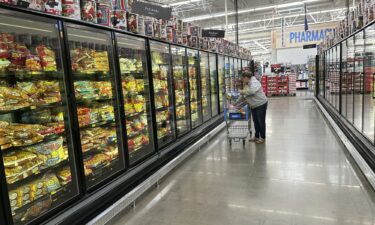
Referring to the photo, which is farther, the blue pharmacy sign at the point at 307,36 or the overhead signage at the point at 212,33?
the blue pharmacy sign at the point at 307,36

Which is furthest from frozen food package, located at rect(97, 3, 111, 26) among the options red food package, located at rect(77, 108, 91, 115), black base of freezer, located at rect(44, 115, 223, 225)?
black base of freezer, located at rect(44, 115, 223, 225)

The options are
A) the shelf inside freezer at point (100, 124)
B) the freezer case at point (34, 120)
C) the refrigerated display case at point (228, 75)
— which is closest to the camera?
the freezer case at point (34, 120)

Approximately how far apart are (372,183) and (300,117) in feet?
18.5

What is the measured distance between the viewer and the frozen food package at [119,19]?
3449 mm

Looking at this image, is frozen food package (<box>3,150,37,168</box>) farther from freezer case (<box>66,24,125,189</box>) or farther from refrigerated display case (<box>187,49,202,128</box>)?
refrigerated display case (<box>187,49,202,128</box>)

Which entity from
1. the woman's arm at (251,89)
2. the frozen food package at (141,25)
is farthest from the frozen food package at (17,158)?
the woman's arm at (251,89)

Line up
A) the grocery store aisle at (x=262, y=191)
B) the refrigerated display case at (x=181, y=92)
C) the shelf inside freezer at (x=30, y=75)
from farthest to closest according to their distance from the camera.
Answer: the refrigerated display case at (x=181, y=92) → the grocery store aisle at (x=262, y=191) → the shelf inside freezer at (x=30, y=75)

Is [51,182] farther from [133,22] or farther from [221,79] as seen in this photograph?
[221,79]

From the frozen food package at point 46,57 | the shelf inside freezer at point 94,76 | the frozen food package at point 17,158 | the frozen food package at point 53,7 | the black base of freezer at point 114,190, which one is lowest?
the black base of freezer at point 114,190

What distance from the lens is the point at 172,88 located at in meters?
5.05

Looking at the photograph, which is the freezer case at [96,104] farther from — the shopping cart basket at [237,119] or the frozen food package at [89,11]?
the shopping cart basket at [237,119]

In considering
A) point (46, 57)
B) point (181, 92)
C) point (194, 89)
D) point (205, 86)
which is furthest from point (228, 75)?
point (46, 57)

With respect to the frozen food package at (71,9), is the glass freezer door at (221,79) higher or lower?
lower

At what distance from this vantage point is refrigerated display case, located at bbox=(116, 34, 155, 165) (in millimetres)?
3996
